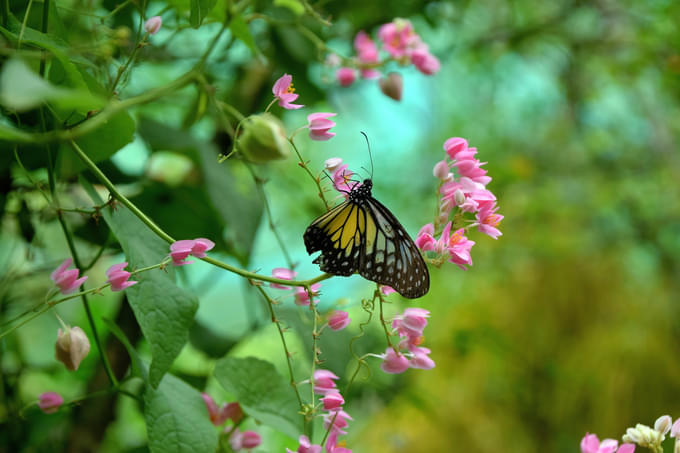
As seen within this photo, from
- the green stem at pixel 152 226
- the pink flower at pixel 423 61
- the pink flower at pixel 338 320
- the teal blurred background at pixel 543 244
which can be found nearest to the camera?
the green stem at pixel 152 226

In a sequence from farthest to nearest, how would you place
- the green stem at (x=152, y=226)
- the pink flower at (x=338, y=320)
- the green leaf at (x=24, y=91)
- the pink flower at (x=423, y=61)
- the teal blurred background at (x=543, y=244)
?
1. the teal blurred background at (x=543, y=244)
2. the pink flower at (x=423, y=61)
3. the pink flower at (x=338, y=320)
4. the green stem at (x=152, y=226)
5. the green leaf at (x=24, y=91)

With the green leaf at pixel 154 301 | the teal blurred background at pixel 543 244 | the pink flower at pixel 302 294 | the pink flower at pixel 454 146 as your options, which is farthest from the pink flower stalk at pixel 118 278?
the teal blurred background at pixel 543 244

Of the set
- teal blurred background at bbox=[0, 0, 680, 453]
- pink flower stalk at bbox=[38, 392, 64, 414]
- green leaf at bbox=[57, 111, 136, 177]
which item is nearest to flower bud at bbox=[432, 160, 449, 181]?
green leaf at bbox=[57, 111, 136, 177]

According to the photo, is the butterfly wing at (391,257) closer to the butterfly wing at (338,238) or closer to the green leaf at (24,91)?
the butterfly wing at (338,238)

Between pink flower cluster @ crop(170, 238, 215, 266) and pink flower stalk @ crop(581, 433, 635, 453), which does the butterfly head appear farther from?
pink flower stalk @ crop(581, 433, 635, 453)

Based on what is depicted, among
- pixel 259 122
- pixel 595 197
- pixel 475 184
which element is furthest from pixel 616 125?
pixel 259 122

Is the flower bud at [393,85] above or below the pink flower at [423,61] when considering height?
below

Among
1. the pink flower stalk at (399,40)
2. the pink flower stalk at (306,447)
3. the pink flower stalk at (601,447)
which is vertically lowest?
the pink flower stalk at (601,447)
